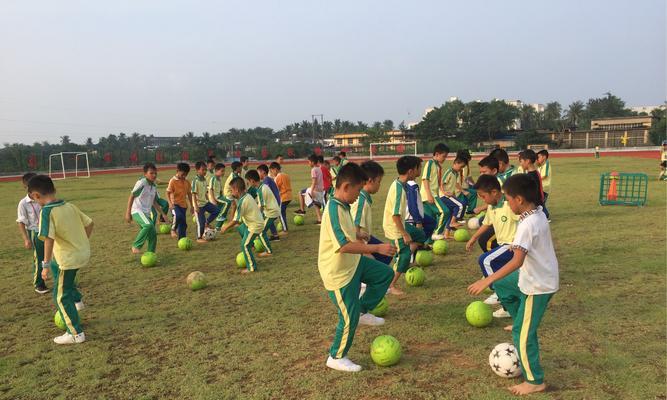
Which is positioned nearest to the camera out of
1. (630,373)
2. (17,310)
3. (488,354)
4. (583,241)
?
(630,373)

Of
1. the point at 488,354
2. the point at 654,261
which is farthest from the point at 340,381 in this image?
the point at 654,261

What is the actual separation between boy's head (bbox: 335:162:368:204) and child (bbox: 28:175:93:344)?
3302mm

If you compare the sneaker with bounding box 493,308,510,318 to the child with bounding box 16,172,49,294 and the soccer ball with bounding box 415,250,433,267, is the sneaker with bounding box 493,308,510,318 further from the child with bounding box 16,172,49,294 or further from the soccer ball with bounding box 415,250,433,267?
the child with bounding box 16,172,49,294

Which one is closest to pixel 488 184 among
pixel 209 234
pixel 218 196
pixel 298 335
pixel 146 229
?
pixel 298 335

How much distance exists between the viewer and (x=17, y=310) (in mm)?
6598

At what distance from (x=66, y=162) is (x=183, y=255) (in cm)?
4651

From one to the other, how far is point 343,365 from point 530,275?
192cm

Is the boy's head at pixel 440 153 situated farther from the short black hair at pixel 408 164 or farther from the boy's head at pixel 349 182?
the boy's head at pixel 349 182

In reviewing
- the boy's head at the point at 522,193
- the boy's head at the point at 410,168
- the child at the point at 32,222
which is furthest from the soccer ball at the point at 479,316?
the child at the point at 32,222

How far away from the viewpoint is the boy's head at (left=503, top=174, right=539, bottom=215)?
375cm

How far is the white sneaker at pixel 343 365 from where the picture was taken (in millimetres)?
4387

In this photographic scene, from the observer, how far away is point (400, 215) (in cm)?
621

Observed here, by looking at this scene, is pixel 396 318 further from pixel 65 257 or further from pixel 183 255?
pixel 183 255

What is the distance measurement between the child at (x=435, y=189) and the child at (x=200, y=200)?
5.22 metres
